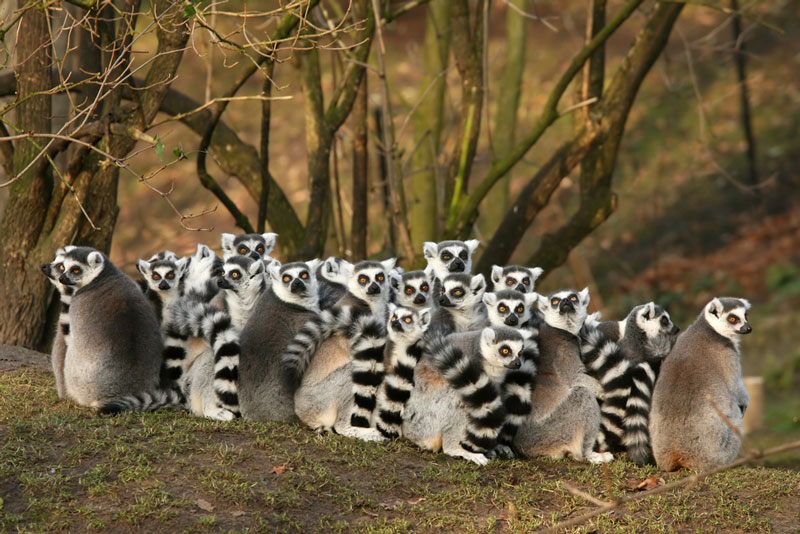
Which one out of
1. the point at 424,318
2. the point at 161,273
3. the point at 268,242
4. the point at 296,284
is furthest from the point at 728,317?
the point at 161,273

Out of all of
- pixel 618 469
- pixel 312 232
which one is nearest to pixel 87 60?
pixel 312 232

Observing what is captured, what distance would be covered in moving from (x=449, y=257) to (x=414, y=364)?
1.68 m

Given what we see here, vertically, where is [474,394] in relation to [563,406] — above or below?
above

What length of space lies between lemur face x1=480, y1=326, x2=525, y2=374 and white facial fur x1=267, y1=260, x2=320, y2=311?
1.28m

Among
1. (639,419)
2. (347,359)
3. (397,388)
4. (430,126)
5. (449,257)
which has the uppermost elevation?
(430,126)

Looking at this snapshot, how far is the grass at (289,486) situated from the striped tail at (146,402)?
5.6 inches

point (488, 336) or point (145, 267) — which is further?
point (145, 267)

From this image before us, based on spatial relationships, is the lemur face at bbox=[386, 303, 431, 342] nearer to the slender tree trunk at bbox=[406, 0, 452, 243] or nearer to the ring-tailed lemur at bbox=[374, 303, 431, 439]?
the ring-tailed lemur at bbox=[374, 303, 431, 439]

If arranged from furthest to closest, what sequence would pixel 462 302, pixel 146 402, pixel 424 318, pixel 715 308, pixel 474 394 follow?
pixel 462 302 < pixel 146 402 < pixel 715 308 < pixel 424 318 < pixel 474 394

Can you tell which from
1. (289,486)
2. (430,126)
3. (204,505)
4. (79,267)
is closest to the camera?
(204,505)

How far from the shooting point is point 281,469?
14.8 feet

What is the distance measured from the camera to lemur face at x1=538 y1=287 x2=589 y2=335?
5441 mm

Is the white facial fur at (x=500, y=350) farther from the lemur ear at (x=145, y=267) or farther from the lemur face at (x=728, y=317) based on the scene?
the lemur ear at (x=145, y=267)

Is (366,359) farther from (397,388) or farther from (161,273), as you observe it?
(161,273)
